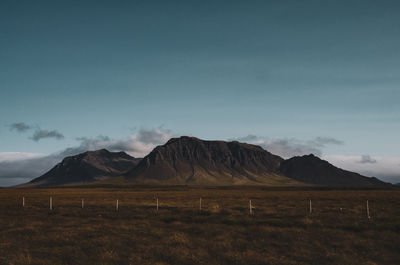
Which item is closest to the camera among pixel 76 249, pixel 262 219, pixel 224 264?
pixel 224 264

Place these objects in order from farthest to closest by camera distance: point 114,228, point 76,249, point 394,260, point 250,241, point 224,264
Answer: point 114,228
point 250,241
point 76,249
point 394,260
point 224,264

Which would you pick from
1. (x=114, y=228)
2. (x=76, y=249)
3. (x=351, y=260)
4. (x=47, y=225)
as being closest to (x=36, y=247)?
(x=76, y=249)

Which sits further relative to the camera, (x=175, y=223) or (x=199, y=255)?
(x=175, y=223)

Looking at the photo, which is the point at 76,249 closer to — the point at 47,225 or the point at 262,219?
the point at 47,225

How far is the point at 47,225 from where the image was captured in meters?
35.6

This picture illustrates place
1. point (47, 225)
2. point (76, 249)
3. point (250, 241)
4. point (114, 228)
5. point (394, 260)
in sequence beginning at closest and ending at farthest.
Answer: point (394, 260)
point (76, 249)
point (250, 241)
point (114, 228)
point (47, 225)

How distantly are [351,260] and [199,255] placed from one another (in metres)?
9.99

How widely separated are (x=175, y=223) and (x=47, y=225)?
14.0 meters

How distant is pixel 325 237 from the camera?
2827 cm

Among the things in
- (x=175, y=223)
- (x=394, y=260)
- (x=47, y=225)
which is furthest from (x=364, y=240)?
(x=47, y=225)

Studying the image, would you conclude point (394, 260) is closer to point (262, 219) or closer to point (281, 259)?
point (281, 259)

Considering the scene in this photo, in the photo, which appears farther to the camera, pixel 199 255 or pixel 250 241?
pixel 250 241

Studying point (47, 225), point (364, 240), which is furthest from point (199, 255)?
point (47, 225)

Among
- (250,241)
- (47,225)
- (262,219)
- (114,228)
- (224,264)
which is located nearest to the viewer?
(224,264)
